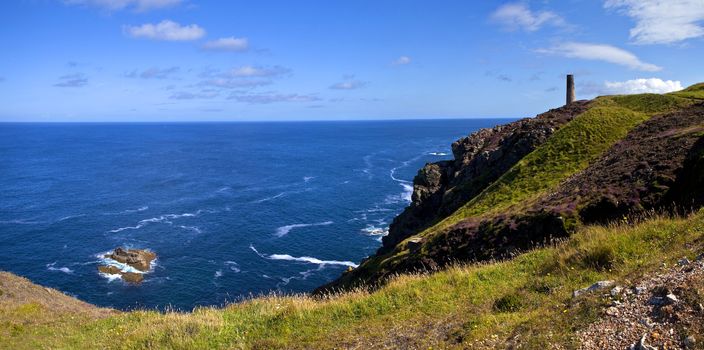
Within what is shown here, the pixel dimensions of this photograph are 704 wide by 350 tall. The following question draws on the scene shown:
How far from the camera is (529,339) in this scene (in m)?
11.1

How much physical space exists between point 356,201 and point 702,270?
98225 mm

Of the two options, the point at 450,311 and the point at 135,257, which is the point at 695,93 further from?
the point at 135,257

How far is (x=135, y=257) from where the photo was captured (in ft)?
238

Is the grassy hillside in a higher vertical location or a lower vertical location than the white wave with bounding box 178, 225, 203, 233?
higher

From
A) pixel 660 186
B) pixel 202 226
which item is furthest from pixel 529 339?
pixel 202 226

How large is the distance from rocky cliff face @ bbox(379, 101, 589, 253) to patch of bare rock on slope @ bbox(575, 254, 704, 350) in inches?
1424

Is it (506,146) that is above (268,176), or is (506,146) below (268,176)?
above

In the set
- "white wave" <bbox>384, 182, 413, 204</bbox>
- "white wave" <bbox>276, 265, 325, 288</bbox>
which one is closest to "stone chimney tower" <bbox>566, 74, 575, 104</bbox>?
"white wave" <bbox>276, 265, 325, 288</bbox>

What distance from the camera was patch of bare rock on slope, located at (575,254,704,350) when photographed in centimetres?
949

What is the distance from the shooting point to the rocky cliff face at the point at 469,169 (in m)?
49.9

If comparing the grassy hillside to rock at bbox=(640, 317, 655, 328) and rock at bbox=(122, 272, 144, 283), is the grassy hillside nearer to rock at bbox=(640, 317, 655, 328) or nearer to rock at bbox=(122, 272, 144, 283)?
rock at bbox=(640, 317, 655, 328)

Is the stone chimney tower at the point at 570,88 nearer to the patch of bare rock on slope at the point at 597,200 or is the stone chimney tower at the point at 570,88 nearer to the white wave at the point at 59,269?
the patch of bare rock on slope at the point at 597,200

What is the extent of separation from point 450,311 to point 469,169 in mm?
42857

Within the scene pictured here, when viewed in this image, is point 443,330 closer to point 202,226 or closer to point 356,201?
point 202,226
